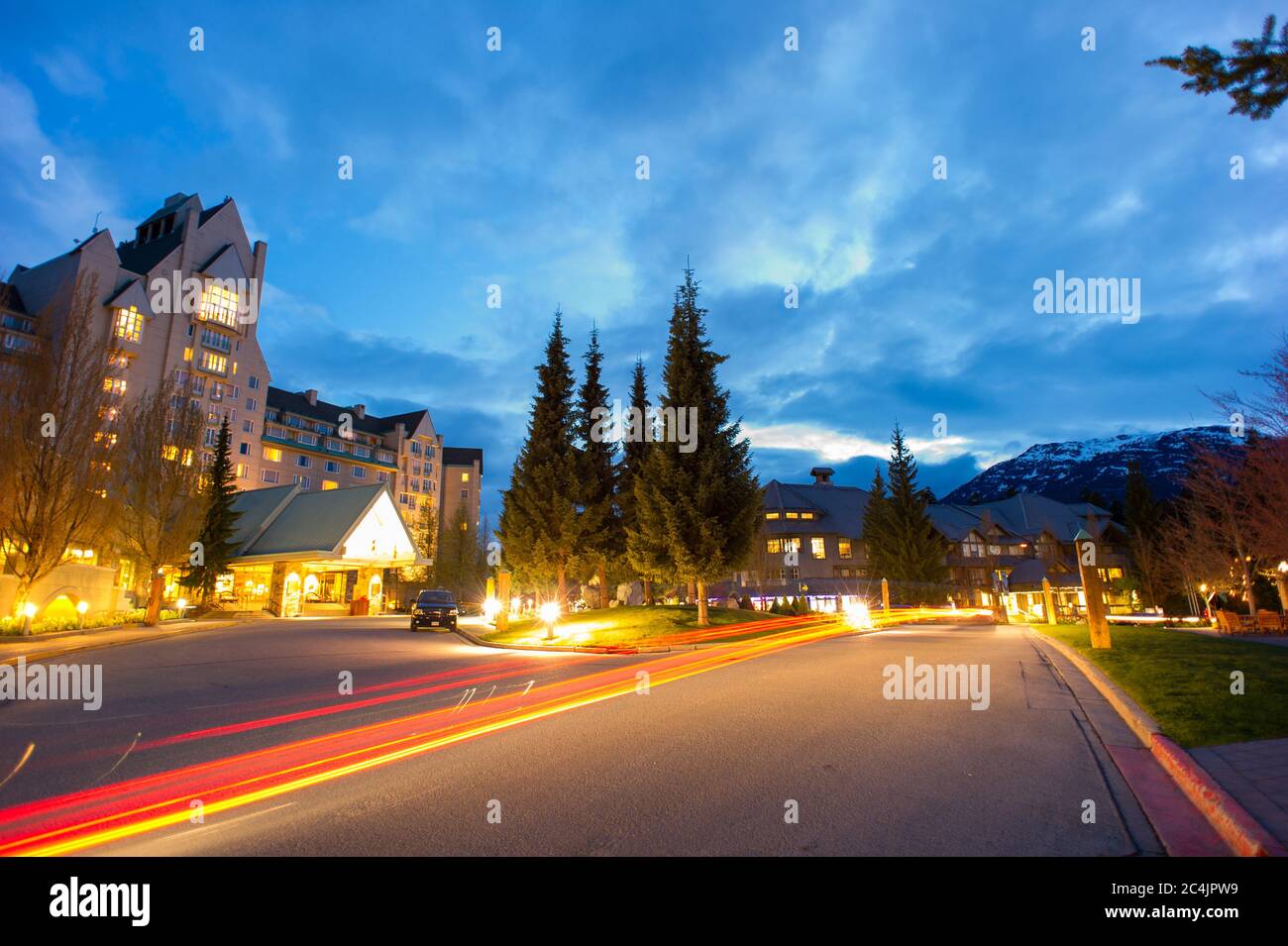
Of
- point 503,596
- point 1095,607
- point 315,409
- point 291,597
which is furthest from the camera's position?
point 315,409

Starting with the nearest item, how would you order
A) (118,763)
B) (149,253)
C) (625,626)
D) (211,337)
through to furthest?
1. (118,763)
2. (625,626)
3. (149,253)
4. (211,337)

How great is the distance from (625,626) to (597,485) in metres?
9.97

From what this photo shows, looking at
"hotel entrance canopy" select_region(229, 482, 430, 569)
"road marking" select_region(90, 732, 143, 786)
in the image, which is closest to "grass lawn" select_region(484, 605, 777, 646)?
"road marking" select_region(90, 732, 143, 786)

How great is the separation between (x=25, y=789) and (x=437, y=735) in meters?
3.89

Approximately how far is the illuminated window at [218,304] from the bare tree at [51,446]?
171 feet

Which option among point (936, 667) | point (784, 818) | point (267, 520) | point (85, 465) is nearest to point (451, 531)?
point (267, 520)

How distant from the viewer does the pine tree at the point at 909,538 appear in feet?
186

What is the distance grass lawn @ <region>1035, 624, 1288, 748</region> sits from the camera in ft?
22.7

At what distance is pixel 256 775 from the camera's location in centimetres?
657

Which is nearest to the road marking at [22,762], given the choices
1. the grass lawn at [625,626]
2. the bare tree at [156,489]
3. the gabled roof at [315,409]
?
the grass lawn at [625,626]

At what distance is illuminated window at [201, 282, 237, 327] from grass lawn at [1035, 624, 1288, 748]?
3262 inches

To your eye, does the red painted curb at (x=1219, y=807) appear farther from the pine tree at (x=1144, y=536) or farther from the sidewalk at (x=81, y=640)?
the pine tree at (x=1144, y=536)

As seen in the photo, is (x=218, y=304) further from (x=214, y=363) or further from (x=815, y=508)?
(x=815, y=508)

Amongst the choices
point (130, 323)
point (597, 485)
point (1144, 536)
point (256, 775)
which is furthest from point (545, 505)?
point (1144, 536)
